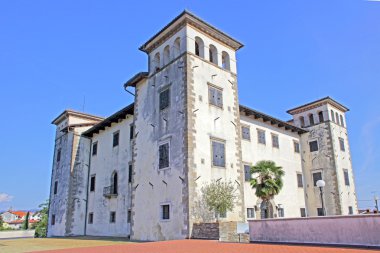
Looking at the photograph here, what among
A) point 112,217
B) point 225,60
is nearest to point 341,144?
point 225,60

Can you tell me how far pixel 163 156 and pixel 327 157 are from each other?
1867 centimetres

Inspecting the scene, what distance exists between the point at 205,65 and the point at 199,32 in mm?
2269

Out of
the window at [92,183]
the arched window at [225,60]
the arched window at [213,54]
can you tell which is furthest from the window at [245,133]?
the window at [92,183]

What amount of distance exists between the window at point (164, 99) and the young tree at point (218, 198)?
5.97m

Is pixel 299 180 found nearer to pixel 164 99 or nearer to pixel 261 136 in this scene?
pixel 261 136

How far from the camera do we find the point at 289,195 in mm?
27875

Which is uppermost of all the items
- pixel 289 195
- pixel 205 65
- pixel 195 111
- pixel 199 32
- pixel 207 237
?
pixel 199 32

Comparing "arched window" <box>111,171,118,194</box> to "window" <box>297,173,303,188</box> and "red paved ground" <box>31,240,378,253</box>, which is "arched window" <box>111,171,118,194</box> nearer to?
"red paved ground" <box>31,240,378,253</box>

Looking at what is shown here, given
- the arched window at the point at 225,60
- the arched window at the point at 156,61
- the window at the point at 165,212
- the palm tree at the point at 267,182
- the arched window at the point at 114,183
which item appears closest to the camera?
the window at the point at 165,212

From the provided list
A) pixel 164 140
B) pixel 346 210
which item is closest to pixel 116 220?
pixel 164 140

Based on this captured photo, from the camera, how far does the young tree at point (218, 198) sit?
1759 centimetres

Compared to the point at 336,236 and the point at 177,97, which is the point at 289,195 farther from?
the point at 336,236

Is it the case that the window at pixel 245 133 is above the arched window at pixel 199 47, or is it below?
below

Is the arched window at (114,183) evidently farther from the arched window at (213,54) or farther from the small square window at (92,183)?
the arched window at (213,54)
